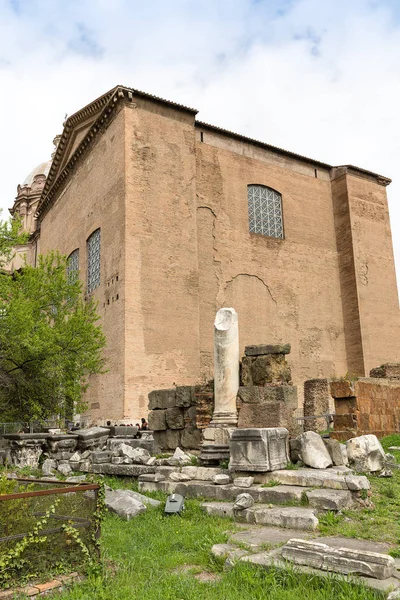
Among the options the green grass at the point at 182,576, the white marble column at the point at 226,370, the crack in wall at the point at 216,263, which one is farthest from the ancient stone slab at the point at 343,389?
the green grass at the point at 182,576

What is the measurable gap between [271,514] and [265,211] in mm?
18241

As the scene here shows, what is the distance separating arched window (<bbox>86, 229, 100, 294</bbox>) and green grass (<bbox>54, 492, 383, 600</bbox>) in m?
15.3

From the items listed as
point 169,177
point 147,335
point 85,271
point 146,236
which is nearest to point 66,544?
point 147,335

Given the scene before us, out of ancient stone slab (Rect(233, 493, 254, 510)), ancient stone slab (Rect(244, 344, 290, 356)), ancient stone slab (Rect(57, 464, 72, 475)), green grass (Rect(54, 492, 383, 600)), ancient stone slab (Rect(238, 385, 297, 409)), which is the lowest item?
green grass (Rect(54, 492, 383, 600))

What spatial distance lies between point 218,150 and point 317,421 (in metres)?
10.7

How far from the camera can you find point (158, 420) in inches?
364

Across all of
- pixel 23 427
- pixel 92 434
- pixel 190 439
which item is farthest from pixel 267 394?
pixel 23 427

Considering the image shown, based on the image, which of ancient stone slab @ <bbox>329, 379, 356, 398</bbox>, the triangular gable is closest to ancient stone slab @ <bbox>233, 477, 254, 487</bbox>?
ancient stone slab @ <bbox>329, 379, 356, 398</bbox>

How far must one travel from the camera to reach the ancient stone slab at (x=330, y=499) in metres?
5.01

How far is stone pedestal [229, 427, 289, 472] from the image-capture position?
608 cm

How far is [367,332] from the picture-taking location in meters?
22.9

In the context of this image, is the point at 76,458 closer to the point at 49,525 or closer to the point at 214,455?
the point at 214,455

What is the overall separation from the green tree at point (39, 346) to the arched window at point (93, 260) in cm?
537

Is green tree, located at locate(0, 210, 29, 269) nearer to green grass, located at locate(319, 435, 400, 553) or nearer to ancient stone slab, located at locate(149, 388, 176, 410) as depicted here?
ancient stone slab, located at locate(149, 388, 176, 410)
